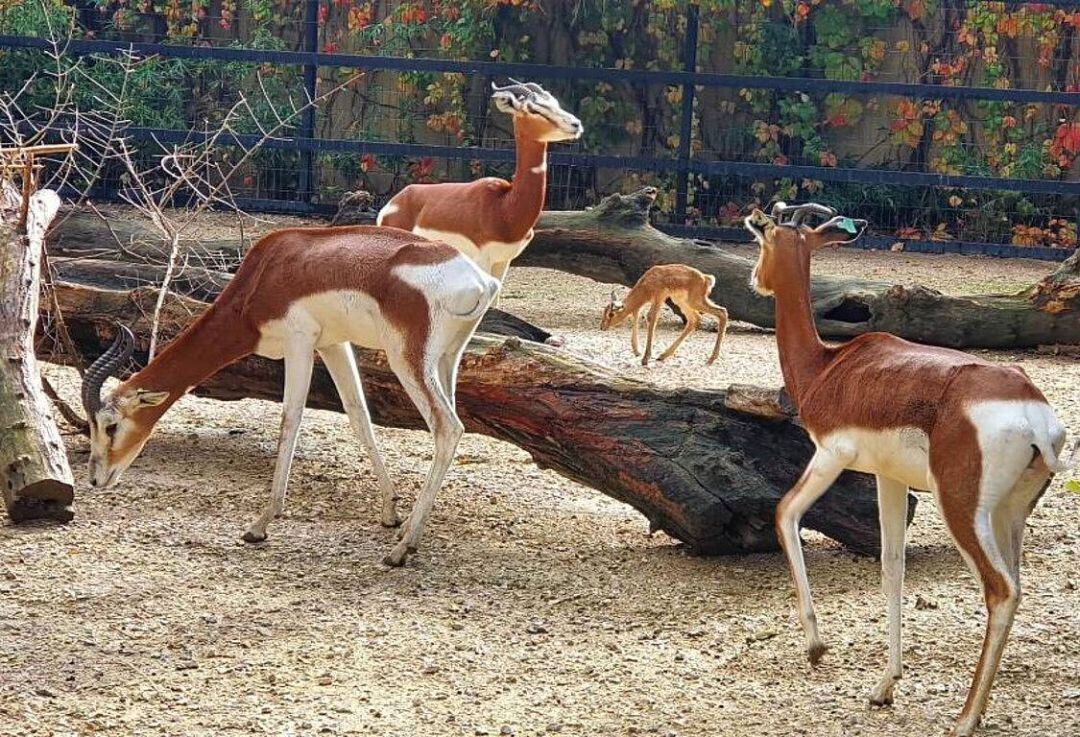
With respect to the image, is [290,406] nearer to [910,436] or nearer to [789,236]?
[789,236]

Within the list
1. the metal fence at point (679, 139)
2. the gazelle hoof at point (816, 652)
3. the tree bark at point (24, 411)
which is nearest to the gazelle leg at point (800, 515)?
the gazelle hoof at point (816, 652)

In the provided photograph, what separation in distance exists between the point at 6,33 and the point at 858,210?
8.15 metres

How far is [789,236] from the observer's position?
4523 millimetres

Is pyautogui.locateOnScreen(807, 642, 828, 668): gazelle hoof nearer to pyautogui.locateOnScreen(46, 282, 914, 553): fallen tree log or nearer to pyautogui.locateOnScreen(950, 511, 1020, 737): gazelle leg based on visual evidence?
pyautogui.locateOnScreen(950, 511, 1020, 737): gazelle leg

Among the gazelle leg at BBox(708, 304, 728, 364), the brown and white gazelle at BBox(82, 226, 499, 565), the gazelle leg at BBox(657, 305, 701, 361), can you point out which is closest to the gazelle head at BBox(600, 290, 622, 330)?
the gazelle leg at BBox(657, 305, 701, 361)

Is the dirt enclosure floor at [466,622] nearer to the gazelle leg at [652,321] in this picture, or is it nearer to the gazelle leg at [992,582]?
the gazelle leg at [992,582]

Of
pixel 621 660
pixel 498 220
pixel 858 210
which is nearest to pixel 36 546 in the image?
pixel 621 660

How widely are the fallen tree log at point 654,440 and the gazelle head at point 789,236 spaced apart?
71 centimetres

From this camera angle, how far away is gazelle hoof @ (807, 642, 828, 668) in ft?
13.6

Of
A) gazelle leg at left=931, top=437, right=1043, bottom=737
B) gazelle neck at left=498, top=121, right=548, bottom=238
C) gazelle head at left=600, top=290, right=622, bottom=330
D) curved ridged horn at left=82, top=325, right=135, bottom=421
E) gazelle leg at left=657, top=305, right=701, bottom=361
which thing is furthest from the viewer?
gazelle head at left=600, top=290, right=622, bottom=330

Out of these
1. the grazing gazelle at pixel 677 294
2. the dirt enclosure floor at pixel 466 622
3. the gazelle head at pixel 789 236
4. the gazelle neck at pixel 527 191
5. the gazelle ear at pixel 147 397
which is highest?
the gazelle head at pixel 789 236

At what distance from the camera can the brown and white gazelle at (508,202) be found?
8.24 metres

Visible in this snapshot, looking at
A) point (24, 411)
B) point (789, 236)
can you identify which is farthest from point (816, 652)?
point (24, 411)

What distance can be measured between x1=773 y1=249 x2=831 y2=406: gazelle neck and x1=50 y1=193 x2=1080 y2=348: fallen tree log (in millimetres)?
4395
